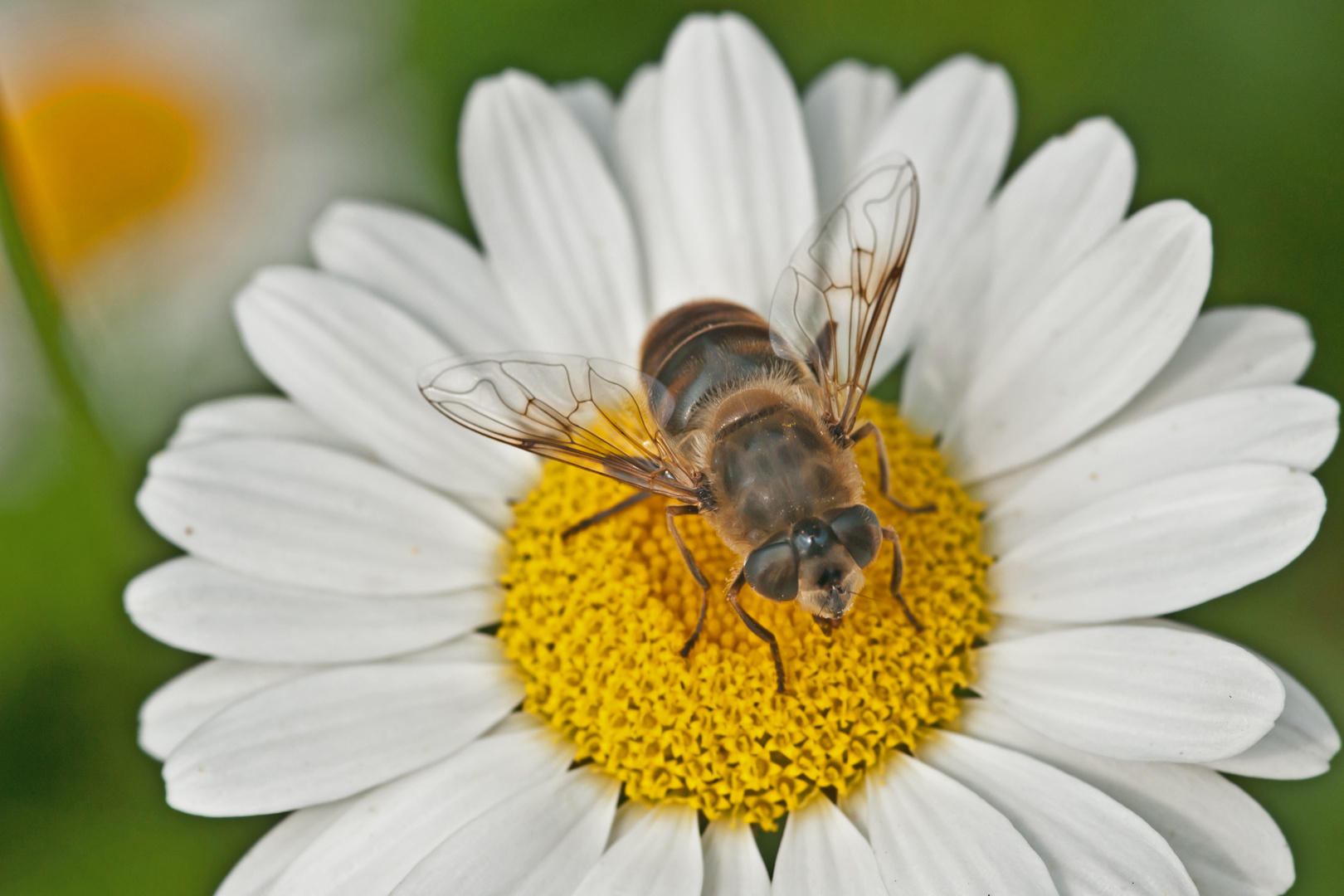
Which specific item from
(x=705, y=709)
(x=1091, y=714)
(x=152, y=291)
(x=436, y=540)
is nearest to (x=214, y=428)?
(x=436, y=540)

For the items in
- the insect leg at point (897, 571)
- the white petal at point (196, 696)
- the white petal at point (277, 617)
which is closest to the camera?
the insect leg at point (897, 571)

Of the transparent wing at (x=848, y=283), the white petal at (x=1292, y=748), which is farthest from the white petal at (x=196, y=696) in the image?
the white petal at (x=1292, y=748)

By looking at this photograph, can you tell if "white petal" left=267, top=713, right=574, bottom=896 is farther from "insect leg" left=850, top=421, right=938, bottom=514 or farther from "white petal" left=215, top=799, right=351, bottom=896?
"insect leg" left=850, top=421, right=938, bottom=514

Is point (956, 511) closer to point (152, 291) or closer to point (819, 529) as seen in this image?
point (819, 529)

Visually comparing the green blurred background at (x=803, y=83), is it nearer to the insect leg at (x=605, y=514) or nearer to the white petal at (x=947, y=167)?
the white petal at (x=947, y=167)

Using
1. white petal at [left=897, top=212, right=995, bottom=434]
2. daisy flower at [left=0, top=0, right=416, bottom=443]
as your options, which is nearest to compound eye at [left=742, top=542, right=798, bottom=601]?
white petal at [left=897, top=212, right=995, bottom=434]

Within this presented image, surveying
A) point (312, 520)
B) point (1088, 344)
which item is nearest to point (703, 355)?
point (1088, 344)

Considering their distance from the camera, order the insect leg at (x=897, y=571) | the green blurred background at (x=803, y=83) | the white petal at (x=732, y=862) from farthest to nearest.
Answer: the green blurred background at (x=803, y=83) < the insect leg at (x=897, y=571) < the white petal at (x=732, y=862)
